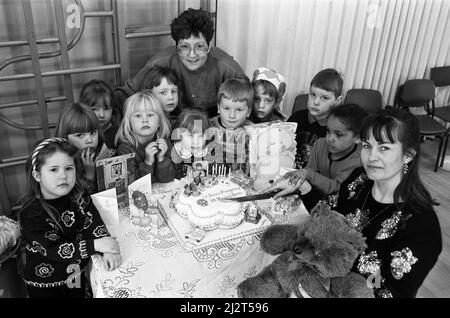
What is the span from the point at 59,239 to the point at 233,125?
1.03m

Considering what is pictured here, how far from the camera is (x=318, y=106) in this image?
8.09 ft

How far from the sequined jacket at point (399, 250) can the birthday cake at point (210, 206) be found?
0.51m

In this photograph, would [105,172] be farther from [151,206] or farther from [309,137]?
[309,137]

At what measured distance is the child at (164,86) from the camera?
2326 millimetres

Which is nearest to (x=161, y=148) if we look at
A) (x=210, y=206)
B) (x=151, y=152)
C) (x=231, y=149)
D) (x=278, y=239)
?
(x=151, y=152)

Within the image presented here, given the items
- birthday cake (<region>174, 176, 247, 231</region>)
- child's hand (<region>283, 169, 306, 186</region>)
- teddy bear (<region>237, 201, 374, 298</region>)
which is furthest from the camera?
child's hand (<region>283, 169, 306, 186</region>)

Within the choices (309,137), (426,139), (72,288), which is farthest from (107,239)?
(426,139)

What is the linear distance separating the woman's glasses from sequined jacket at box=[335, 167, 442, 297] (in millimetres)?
1399

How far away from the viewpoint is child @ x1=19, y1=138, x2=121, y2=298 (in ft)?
5.24

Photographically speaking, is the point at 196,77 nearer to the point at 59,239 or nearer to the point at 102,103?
the point at 102,103

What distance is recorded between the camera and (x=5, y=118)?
260 cm

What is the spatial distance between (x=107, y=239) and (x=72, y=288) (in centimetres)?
32

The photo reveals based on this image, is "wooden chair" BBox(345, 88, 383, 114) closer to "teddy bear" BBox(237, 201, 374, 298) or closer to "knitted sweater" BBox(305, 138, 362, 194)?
"knitted sweater" BBox(305, 138, 362, 194)

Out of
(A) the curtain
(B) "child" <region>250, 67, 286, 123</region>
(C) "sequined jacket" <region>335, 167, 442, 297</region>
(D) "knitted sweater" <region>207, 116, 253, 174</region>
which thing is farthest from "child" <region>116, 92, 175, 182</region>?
(A) the curtain
